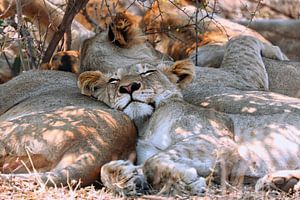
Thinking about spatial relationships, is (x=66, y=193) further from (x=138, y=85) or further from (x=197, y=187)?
(x=138, y=85)

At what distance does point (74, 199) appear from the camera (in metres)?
4.75

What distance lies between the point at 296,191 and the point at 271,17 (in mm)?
8124

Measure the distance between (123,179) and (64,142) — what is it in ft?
1.73

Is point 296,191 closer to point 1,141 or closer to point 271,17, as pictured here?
point 1,141

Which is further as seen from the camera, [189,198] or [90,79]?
[90,79]

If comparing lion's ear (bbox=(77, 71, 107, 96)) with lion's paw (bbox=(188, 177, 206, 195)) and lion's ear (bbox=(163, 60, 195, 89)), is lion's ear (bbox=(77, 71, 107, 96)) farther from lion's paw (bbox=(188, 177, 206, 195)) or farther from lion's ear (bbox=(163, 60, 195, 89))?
lion's paw (bbox=(188, 177, 206, 195))

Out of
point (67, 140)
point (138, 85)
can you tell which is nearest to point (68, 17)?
point (138, 85)

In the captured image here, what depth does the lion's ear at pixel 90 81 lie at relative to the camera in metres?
6.48

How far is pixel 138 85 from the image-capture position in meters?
6.13

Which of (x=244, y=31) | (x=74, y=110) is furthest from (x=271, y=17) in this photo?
(x=74, y=110)

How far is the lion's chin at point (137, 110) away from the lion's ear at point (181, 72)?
0.44 m

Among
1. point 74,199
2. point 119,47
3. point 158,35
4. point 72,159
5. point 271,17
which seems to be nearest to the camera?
point 74,199

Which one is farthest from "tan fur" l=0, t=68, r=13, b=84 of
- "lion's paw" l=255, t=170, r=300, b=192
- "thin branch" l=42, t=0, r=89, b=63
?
"lion's paw" l=255, t=170, r=300, b=192

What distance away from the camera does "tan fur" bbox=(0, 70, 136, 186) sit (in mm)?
5250
